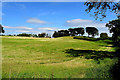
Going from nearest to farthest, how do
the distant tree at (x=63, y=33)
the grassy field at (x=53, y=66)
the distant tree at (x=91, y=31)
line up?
the grassy field at (x=53, y=66)
the distant tree at (x=91, y=31)
the distant tree at (x=63, y=33)

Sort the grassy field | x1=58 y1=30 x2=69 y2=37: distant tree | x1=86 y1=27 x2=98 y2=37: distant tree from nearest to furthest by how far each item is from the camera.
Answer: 1. the grassy field
2. x1=86 y1=27 x2=98 y2=37: distant tree
3. x1=58 y1=30 x2=69 y2=37: distant tree

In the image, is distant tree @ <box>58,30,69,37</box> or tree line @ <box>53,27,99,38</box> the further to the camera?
distant tree @ <box>58,30,69,37</box>

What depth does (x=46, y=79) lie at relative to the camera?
5.61 meters

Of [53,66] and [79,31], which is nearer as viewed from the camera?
[53,66]

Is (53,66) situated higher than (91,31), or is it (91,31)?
(91,31)

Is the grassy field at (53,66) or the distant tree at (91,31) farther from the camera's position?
the distant tree at (91,31)

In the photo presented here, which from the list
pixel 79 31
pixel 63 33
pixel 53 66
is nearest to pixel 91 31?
pixel 79 31

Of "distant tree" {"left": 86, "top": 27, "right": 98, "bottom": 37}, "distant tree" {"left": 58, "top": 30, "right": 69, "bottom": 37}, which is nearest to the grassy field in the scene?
"distant tree" {"left": 86, "top": 27, "right": 98, "bottom": 37}

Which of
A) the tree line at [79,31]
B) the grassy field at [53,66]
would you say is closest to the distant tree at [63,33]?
the tree line at [79,31]

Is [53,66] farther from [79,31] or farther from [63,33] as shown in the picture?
[63,33]

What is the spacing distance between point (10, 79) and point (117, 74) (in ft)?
21.5

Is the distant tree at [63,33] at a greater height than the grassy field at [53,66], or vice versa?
the distant tree at [63,33]

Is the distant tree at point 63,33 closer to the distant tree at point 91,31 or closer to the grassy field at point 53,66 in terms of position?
the distant tree at point 91,31

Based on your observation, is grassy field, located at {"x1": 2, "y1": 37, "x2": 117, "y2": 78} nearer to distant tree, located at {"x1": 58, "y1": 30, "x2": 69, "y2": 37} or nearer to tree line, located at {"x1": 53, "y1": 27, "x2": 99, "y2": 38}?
tree line, located at {"x1": 53, "y1": 27, "x2": 99, "y2": 38}
